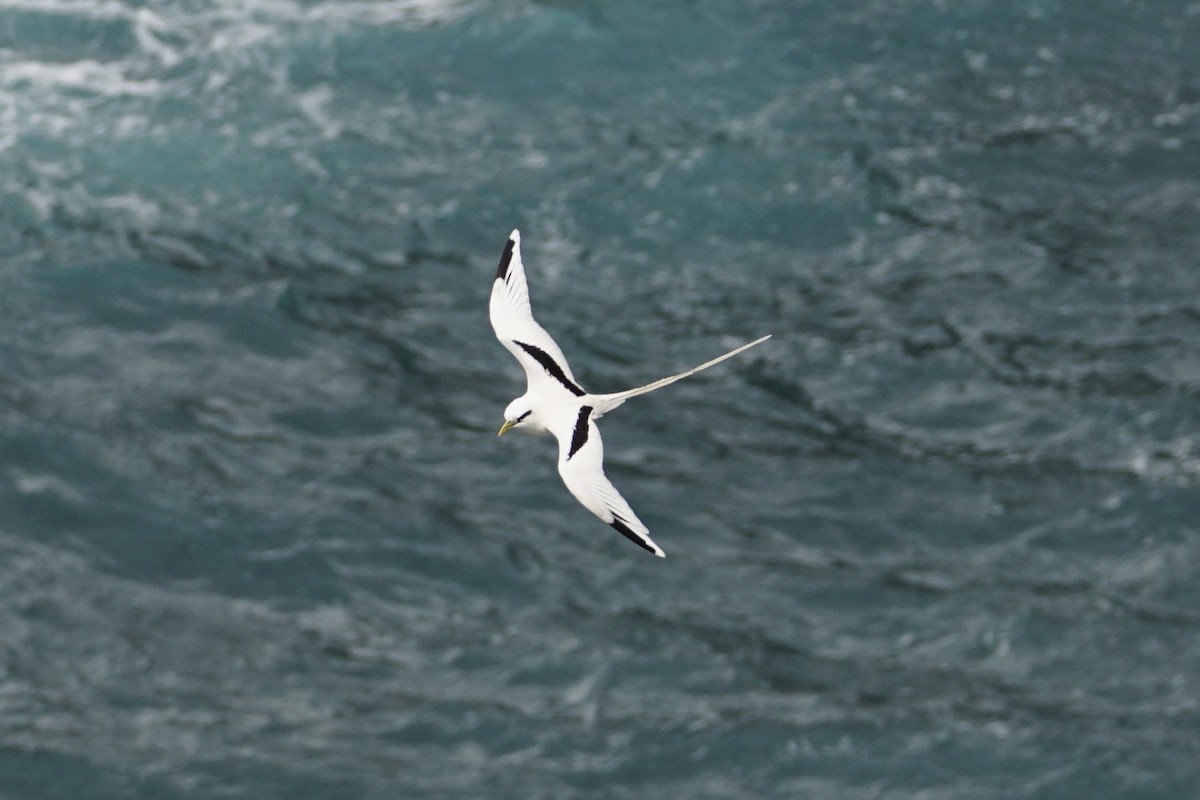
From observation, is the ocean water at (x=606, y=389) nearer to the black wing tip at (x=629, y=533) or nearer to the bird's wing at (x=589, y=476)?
the bird's wing at (x=589, y=476)

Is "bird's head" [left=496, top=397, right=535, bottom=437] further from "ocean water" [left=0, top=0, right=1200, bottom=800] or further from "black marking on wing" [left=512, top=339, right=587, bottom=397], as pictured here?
"ocean water" [left=0, top=0, right=1200, bottom=800]

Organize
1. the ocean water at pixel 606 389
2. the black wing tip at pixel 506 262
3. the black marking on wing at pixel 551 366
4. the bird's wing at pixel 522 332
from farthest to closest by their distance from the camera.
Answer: the ocean water at pixel 606 389 → the black wing tip at pixel 506 262 → the bird's wing at pixel 522 332 → the black marking on wing at pixel 551 366

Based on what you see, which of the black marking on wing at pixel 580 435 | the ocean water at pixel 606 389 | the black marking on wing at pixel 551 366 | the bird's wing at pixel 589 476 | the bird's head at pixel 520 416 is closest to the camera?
the bird's wing at pixel 589 476

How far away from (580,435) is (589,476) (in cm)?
63

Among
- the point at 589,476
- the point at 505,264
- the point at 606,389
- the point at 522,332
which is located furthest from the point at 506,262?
the point at 606,389

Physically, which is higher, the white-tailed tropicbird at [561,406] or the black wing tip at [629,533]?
the white-tailed tropicbird at [561,406]

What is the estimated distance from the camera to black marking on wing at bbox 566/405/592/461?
1310 cm

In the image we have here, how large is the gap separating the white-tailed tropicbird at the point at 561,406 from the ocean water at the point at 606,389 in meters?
9.71

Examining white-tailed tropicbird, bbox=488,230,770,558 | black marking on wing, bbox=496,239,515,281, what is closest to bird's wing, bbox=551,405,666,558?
white-tailed tropicbird, bbox=488,230,770,558

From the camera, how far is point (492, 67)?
3300 cm

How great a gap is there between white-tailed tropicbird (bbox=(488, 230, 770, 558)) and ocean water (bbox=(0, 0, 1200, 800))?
9.71 m

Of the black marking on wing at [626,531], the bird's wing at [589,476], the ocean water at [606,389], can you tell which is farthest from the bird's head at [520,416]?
the ocean water at [606,389]

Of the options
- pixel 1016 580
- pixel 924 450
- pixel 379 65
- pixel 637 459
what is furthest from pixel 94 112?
pixel 1016 580

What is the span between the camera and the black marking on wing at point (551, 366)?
46.5 ft
